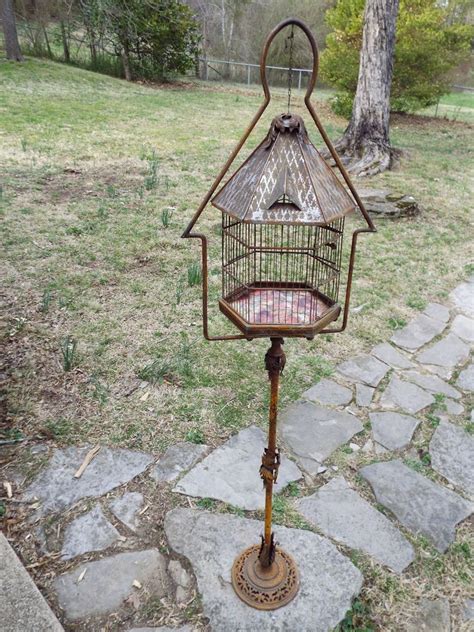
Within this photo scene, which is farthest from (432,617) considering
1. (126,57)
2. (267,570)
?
(126,57)

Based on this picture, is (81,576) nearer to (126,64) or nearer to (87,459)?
(87,459)

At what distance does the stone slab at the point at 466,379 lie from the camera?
124 inches

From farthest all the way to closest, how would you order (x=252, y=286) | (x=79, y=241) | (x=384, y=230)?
(x=384, y=230), (x=79, y=241), (x=252, y=286)

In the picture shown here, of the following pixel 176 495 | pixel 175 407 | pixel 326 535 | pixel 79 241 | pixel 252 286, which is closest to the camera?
pixel 252 286

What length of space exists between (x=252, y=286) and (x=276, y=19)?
1986 centimetres

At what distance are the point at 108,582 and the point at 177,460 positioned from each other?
661 millimetres

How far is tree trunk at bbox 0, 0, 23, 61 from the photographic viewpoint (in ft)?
39.2

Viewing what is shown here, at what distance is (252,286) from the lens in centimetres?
188

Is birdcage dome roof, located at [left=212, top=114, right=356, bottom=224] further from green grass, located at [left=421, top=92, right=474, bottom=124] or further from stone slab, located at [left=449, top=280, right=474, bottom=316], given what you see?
green grass, located at [left=421, top=92, right=474, bottom=124]

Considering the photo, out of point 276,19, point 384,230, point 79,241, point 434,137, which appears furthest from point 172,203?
point 276,19

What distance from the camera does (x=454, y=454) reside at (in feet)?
8.55

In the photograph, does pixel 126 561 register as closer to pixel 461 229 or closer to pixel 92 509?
pixel 92 509

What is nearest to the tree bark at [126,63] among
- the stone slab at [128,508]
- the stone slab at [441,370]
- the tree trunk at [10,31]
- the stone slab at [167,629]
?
the tree trunk at [10,31]

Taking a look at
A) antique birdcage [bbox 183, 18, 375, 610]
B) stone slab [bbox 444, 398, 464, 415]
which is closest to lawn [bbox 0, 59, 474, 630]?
stone slab [bbox 444, 398, 464, 415]
